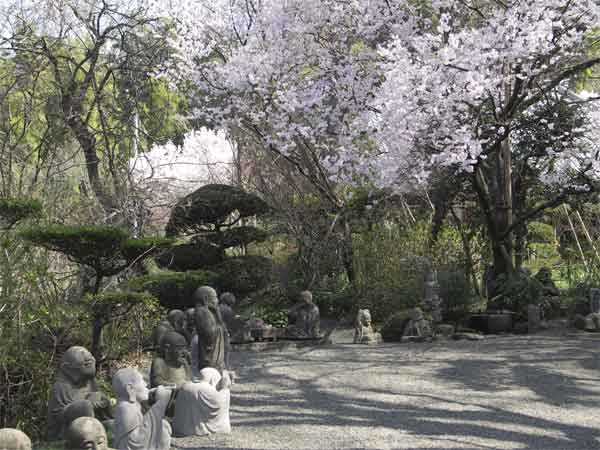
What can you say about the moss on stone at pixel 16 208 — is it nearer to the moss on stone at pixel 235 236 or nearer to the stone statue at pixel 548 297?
the moss on stone at pixel 235 236

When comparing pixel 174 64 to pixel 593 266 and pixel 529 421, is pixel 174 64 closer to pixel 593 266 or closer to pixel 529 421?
pixel 593 266

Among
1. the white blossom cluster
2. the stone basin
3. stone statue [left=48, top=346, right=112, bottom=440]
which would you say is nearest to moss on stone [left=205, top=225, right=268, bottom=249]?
the white blossom cluster

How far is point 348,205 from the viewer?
42.6ft

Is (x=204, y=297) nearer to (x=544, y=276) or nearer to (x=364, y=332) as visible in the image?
(x=364, y=332)

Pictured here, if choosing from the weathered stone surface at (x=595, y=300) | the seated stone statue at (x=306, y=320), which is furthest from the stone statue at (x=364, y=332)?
the weathered stone surface at (x=595, y=300)

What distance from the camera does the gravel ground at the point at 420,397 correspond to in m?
5.30

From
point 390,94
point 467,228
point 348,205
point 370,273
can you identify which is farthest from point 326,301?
point 390,94

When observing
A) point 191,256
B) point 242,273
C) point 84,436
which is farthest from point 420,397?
point 191,256

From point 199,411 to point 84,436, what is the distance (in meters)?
1.45

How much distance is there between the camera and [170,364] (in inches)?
233

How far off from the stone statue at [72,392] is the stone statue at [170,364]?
651 mm

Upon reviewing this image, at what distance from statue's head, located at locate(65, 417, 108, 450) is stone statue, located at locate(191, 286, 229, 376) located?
249cm

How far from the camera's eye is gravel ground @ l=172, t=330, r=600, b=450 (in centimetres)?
530

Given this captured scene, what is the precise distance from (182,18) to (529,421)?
379 inches
